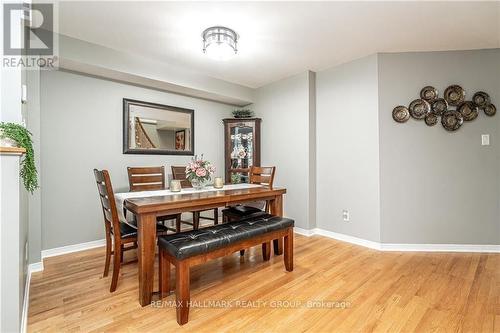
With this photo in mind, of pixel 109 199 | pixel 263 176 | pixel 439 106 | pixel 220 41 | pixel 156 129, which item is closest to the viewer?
pixel 109 199

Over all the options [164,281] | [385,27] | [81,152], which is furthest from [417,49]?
[81,152]

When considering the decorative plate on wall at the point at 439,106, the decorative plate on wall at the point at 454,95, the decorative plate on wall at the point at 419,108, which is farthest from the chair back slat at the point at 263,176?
the decorative plate on wall at the point at 454,95

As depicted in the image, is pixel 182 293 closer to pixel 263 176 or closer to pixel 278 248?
pixel 278 248

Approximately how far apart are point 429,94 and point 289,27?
76.9 inches

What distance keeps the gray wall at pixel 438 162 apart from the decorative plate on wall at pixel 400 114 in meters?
0.05

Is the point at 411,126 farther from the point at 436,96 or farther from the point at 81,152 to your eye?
the point at 81,152

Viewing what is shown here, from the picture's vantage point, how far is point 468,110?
9.35ft

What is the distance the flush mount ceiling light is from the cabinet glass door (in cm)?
188

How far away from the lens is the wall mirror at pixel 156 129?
131 inches

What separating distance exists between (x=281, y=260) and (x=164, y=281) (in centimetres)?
129

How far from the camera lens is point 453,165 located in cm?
290

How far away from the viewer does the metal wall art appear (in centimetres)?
283

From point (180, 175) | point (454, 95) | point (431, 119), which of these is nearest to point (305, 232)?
point (180, 175)

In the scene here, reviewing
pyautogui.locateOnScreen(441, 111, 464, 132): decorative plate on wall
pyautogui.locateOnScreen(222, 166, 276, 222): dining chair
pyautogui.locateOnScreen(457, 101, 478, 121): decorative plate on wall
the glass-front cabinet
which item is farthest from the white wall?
pyautogui.locateOnScreen(457, 101, 478, 121): decorative plate on wall
